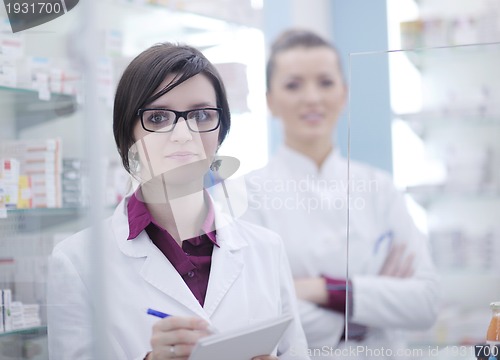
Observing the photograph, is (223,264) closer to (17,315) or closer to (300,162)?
(300,162)

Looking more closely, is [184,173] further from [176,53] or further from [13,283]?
[13,283]

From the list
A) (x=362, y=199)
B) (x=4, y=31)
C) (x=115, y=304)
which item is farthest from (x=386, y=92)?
(x=4, y=31)

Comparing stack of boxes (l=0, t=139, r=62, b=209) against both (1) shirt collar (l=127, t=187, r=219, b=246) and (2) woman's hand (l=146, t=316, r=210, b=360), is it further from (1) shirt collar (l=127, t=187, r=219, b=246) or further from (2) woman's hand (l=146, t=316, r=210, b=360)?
(2) woman's hand (l=146, t=316, r=210, b=360)

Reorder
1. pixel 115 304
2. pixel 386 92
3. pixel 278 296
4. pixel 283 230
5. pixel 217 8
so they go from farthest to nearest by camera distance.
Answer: pixel 217 8
pixel 283 230
pixel 386 92
pixel 278 296
pixel 115 304

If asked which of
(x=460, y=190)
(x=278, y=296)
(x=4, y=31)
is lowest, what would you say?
(x=278, y=296)

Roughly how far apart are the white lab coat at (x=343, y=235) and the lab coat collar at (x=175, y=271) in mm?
334

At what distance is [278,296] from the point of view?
211 centimetres

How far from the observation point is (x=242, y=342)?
5.29 ft

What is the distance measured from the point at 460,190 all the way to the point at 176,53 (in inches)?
40.0

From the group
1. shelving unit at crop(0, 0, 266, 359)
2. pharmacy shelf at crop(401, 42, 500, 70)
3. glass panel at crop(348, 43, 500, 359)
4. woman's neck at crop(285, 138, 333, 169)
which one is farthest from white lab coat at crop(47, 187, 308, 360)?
pharmacy shelf at crop(401, 42, 500, 70)

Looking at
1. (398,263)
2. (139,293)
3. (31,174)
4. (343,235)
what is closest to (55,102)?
(31,174)

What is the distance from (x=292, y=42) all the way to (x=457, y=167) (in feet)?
2.42

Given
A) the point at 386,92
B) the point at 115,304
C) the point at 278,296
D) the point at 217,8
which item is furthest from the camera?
the point at 217,8

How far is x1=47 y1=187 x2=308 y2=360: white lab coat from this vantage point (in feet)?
6.11
